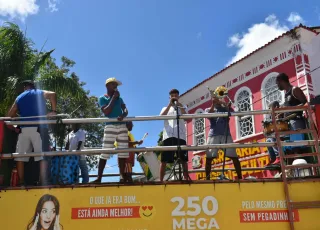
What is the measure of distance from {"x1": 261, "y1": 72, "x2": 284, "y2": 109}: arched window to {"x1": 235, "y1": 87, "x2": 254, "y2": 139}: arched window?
722mm

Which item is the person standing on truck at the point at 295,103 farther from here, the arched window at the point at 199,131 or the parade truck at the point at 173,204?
the arched window at the point at 199,131

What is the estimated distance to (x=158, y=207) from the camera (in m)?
3.93

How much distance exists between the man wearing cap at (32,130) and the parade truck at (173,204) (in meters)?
0.60

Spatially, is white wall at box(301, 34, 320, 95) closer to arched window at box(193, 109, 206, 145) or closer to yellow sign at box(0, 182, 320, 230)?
arched window at box(193, 109, 206, 145)

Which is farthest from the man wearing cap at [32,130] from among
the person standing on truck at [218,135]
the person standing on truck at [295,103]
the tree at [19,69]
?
the tree at [19,69]

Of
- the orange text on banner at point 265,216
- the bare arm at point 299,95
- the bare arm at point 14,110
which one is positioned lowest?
the orange text on banner at point 265,216

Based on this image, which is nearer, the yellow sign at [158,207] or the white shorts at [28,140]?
the yellow sign at [158,207]

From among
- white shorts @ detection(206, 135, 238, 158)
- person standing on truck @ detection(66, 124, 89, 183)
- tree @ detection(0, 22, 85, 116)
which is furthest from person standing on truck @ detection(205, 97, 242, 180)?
tree @ detection(0, 22, 85, 116)

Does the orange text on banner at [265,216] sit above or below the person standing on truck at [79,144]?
below

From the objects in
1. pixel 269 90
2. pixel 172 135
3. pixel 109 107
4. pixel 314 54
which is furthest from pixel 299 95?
pixel 269 90

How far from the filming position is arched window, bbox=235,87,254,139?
13.8 meters

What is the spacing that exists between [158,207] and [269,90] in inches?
406

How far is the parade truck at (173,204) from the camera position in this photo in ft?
12.5

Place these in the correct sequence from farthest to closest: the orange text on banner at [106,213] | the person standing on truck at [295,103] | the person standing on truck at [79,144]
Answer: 1. the person standing on truck at [79,144]
2. the person standing on truck at [295,103]
3. the orange text on banner at [106,213]
